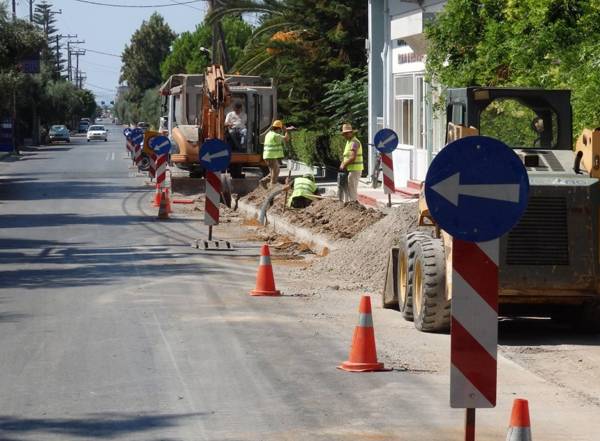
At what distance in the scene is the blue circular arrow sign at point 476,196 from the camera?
6965 millimetres

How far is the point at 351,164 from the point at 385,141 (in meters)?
1.12

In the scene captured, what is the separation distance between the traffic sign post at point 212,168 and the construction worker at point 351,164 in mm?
4605

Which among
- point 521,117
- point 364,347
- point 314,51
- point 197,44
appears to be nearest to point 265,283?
point 521,117

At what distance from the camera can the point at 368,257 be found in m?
17.6

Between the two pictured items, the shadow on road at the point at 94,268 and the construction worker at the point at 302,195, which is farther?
the construction worker at the point at 302,195

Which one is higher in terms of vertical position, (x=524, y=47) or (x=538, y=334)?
(x=524, y=47)

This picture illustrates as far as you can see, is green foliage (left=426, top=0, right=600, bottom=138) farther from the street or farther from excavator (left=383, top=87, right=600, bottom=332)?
the street

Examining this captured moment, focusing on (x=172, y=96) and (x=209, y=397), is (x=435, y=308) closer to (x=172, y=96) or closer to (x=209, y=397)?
(x=209, y=397)

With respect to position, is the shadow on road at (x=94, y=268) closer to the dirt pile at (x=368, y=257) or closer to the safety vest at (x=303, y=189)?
the dirt pile at (x=368, y=257)

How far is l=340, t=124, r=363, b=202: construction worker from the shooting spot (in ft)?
86.5

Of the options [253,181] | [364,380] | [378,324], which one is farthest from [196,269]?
[253,181]

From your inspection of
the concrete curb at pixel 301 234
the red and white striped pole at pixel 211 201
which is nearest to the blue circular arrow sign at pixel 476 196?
the concrete curb at pixel 301 234

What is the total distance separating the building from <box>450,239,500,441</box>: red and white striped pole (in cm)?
2438

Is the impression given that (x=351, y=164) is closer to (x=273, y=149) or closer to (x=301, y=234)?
(x=301, y=234)
